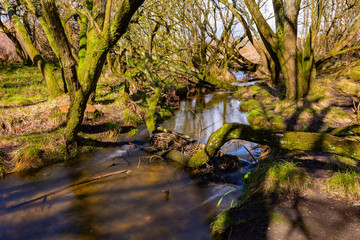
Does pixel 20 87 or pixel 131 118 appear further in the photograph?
pixel 20 87

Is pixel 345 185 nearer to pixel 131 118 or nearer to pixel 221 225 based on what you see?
pixel 221 225

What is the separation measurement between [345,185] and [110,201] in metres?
4.32

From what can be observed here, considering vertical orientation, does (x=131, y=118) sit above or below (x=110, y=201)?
above

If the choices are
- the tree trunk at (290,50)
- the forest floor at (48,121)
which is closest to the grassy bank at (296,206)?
the forest floor at (48,121)

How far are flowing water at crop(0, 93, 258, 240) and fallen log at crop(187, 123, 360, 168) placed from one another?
1209 millimetres

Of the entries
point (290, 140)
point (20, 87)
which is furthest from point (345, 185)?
point (20, 87)

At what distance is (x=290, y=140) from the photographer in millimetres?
4121

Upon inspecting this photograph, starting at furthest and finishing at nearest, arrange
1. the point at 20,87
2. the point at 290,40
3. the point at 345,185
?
the point at 20,87 < the point at 290,40 < the point at 345,185

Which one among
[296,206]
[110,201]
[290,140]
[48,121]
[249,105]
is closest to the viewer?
[296,206]

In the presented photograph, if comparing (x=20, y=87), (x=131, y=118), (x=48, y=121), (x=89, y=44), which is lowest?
(x=131, y=118)

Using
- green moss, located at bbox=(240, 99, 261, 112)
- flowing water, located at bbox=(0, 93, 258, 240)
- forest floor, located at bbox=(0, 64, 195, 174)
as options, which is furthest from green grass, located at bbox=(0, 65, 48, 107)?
green moss, located at bbox=(240, 99, 261, 112)

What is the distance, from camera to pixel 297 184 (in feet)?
13.4

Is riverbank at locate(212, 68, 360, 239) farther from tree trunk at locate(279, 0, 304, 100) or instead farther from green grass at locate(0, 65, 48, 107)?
green grass at locate(0, 65, 48, 107)

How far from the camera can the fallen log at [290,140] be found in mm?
3668
